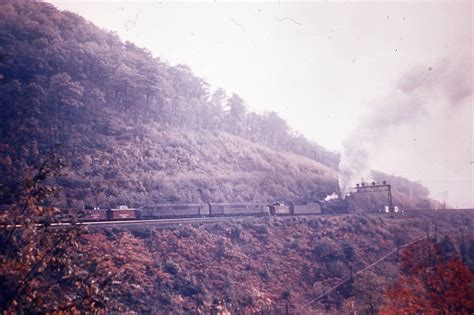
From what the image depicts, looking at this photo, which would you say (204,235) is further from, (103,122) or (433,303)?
(103,122)

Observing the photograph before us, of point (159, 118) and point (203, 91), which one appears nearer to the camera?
point (159, 118)

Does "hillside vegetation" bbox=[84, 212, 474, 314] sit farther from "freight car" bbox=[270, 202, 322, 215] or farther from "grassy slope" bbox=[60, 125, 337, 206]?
"grassy slope" bbox=[60, 125, 337, 206]

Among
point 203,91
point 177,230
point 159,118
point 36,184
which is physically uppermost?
point 203,91

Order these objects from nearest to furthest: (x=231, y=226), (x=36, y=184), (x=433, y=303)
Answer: (x=36, y=184), (x=433, y=303), (x=231, y=226)

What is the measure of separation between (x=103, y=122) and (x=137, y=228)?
2605cm

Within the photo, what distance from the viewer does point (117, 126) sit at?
47.3 metres

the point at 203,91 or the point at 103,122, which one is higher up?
the point at 203,91

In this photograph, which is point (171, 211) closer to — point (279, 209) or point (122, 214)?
point (122, 214)

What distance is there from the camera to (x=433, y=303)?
1513 centimetres

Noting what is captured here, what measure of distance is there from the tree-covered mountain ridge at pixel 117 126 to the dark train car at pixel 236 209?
289 inches

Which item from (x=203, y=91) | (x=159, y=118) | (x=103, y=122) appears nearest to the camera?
A: (x=103, y=122)

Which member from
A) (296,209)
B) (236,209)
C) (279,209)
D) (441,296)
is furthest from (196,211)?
(441,296)

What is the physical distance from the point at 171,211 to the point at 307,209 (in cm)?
1560

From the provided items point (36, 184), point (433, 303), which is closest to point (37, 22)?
point (36, 184)
